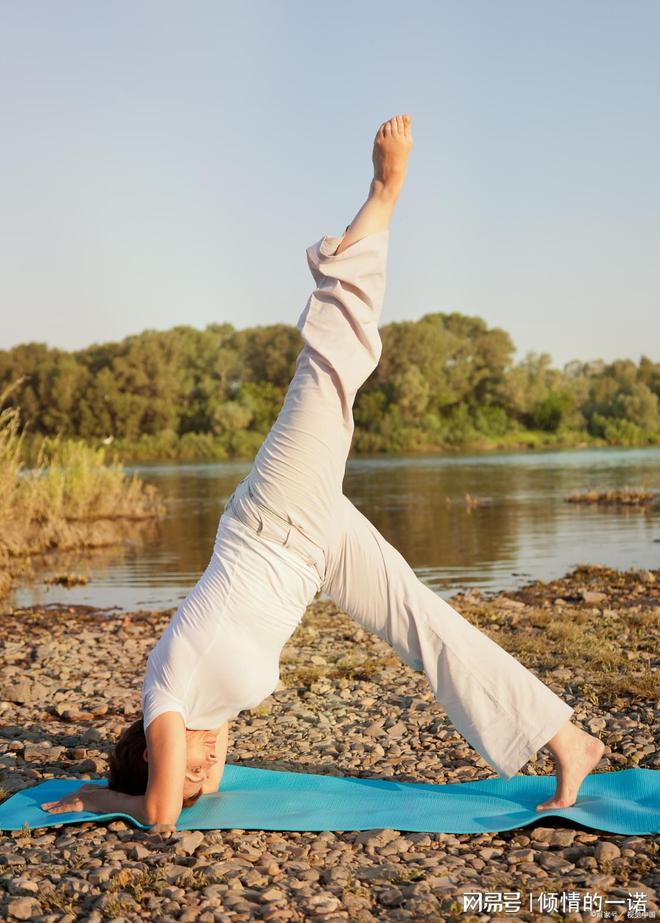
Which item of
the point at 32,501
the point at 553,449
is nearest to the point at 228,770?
the point at 32,501

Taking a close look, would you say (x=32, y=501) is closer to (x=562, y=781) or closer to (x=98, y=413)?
(x=562, y=781)

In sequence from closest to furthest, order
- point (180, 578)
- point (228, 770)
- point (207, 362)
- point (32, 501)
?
point (228, 770)
point (180, 578)
point (32, 501)
point (207, 362)

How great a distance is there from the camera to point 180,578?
549 inches

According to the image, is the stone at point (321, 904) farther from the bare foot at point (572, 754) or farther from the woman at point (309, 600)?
the bare foot at point (572, 754)

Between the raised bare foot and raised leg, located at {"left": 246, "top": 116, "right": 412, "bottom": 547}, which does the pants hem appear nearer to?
raised leg, located at {"left": 246, "top": 116, "right": 412, "bottom": 547}

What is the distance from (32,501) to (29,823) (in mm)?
14213

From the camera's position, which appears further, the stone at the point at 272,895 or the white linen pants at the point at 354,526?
the white linen pants at the point at 354,526

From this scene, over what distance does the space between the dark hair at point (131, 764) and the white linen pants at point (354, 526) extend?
0.94 meters

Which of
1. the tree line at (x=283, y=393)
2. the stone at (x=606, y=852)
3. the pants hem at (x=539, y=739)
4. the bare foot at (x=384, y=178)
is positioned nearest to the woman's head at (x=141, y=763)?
the pants hem at (x=539, y=739)

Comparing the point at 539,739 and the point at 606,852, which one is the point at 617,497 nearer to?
the point at 539,739

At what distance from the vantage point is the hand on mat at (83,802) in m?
3.94

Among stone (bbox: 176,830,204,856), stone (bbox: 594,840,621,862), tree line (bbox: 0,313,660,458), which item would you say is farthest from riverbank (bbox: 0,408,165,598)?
tree line (bbox: 0,313,660,458)

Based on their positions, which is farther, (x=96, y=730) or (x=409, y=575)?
(x=96, y=730)

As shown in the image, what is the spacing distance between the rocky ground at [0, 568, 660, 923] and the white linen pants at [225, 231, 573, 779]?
1.61ft
